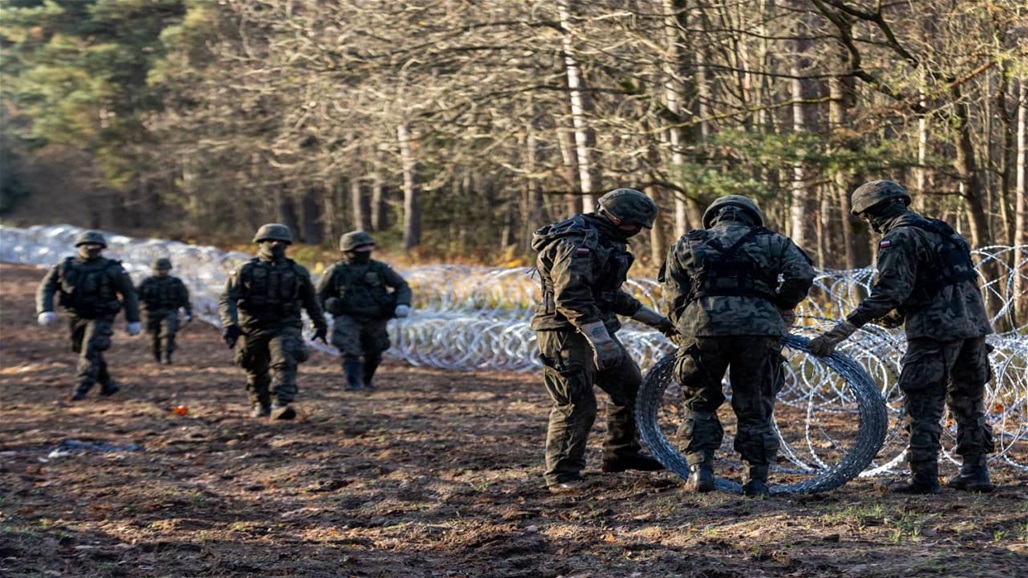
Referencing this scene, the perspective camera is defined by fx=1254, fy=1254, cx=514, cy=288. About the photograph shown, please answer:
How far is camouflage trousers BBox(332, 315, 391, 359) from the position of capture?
14.3 meters

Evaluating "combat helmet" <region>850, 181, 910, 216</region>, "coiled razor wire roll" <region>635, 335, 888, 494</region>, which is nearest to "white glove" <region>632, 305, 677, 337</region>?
"coiled razor wire roll" <region>635, 335, 888, 494</region>

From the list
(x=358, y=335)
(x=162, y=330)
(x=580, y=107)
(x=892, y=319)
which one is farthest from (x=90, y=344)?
(x=892, y=319)

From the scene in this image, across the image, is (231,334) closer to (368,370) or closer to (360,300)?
(360,300)

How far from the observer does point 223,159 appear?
42.3m

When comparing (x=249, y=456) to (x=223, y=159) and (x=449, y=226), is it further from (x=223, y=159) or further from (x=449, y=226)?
(x=223, y=159)

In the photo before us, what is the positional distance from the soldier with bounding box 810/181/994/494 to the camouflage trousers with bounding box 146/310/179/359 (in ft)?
42.1

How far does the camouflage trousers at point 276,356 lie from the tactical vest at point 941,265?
6.06 m

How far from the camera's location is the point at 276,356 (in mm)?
11531

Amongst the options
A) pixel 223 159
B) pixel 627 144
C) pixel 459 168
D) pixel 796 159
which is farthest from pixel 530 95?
pixel 223 159

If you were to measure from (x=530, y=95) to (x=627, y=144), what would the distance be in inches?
61.1

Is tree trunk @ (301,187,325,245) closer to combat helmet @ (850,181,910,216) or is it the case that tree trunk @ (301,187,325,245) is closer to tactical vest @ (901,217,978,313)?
combat helmet @ (850,181,910,216)

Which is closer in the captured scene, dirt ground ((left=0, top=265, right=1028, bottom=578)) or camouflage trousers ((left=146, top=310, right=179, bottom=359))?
dirt ground ((left=0, top=265, right=1028, bottom=578))

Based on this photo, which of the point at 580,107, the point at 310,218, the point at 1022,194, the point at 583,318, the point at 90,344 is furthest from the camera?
the point at 310,218

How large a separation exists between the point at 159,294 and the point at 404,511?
448 inches
